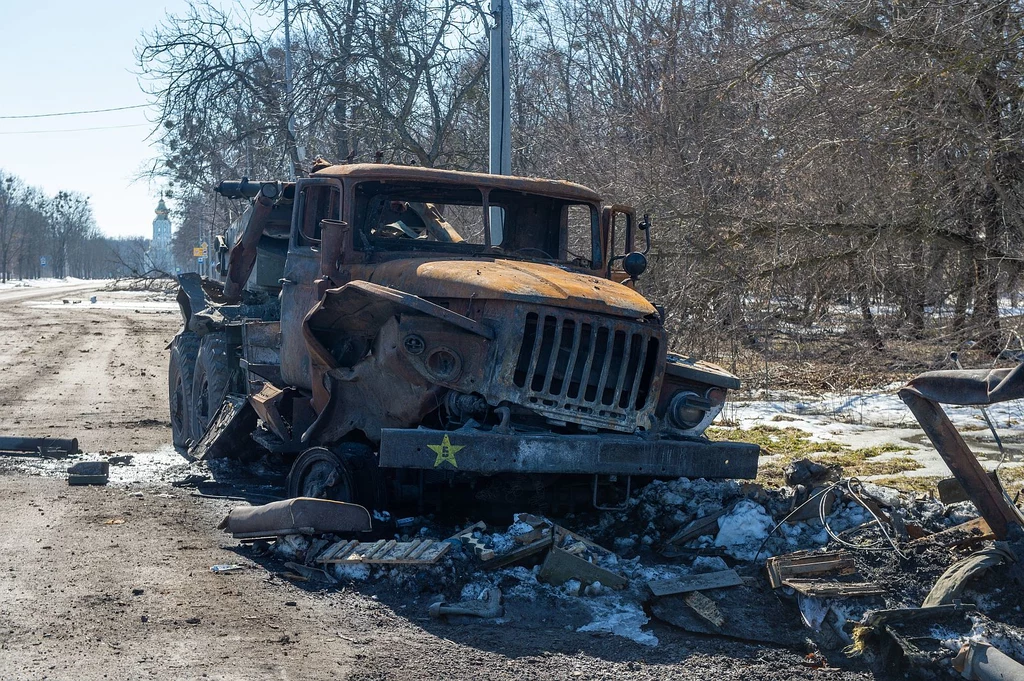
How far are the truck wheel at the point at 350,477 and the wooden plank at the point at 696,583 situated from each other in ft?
6.72

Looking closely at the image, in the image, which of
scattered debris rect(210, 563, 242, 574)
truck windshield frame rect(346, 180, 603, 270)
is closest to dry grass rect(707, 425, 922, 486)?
truck windshield frame rect(346, 180, 603, 270)

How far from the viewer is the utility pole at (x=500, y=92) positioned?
13.4 m

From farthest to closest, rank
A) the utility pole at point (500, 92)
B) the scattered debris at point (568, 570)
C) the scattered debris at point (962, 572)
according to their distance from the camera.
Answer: the utility pole at point (500, 92)
the scattered debris at point (568, 570)
the scattered debris at point (962, 572)

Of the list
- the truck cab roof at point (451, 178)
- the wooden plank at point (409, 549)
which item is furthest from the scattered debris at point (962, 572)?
the truck cab roof at point (451, 178)

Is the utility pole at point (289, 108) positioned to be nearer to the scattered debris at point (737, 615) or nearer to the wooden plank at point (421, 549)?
the wooden plank at point (421, 549)

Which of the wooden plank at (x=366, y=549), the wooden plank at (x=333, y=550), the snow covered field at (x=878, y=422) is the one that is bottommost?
the wooden plank at (x=333, y=550)

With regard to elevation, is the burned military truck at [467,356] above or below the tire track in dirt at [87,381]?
above

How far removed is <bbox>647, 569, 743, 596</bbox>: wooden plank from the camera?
16.7 ft

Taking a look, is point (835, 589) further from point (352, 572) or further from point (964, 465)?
point (352, 572)

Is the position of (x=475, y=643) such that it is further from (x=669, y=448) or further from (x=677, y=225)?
(x=677, y=225)

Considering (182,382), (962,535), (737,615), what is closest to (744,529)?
(962,535)

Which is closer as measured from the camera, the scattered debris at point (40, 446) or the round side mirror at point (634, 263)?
the round side mirror at point (634, 263)

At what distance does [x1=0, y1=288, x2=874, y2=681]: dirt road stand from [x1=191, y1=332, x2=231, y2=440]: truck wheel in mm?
2141

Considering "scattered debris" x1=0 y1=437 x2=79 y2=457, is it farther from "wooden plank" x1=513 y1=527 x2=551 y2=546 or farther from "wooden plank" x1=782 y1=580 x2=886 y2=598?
"wooden plank" x1=782 y1=580 x2=886 y2=598
